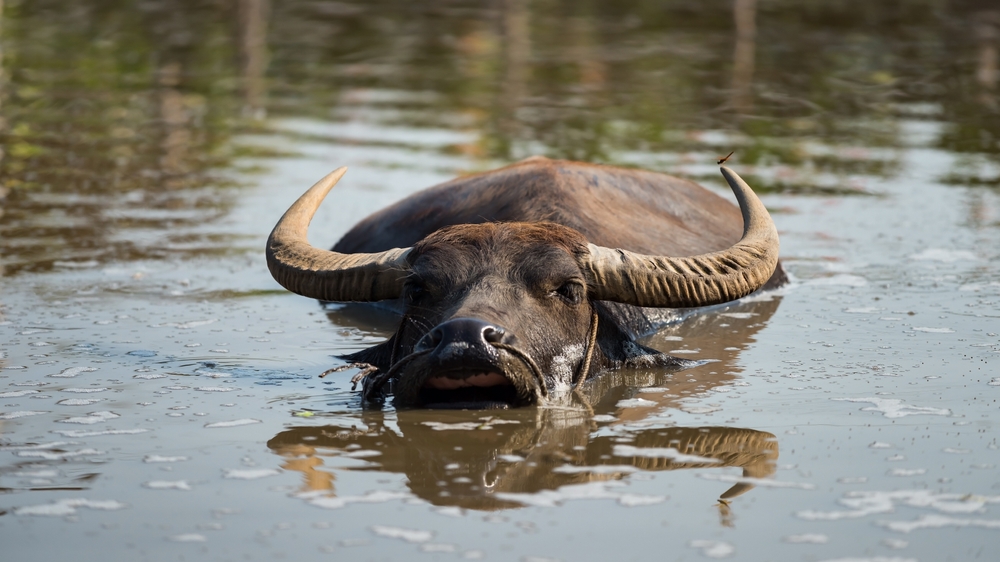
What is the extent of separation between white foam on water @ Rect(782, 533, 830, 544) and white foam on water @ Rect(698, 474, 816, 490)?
0.40 meters

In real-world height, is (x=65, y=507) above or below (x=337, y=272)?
below

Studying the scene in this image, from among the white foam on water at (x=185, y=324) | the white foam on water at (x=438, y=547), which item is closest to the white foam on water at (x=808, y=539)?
the white foam on water at (x=438, y=547)

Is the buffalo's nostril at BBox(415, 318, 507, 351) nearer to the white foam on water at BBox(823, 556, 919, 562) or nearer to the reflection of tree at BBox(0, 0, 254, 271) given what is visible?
the white foam on water at BBox(823, 556, 919, 562)

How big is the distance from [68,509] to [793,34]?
1748cm

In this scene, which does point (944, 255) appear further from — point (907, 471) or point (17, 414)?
point (17, 414)

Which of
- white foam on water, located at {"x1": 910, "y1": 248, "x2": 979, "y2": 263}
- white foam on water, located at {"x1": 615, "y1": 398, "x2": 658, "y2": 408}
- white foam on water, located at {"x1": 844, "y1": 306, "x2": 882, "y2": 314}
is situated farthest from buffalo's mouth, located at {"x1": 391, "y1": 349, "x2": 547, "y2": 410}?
white foam on water, located at {"x1": 910, "y1": 248, "x2": 979, "y2": 263}

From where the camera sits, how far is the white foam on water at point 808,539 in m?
3.60

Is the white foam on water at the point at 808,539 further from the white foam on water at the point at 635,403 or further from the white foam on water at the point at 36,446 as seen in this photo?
the white foam on water at the point at 36,446

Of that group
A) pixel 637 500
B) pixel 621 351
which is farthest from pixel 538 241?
pixel 637 500

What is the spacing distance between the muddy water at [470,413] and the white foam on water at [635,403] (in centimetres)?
2

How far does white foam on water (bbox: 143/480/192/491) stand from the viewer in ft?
13.3

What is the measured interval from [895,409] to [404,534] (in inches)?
85.4

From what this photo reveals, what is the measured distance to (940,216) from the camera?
9172 millimetres

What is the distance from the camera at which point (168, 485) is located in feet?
13.4
